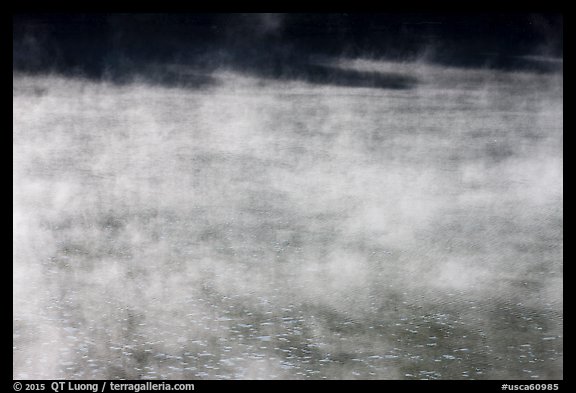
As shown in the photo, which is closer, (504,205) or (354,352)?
(354,352)

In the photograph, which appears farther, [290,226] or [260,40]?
[260,40]

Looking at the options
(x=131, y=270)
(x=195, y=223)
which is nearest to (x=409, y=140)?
(x=195, y=223)

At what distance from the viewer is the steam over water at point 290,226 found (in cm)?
273

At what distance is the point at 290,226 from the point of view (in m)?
3.33

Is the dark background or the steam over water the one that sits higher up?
the dark background

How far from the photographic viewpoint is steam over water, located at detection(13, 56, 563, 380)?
8.97 feet

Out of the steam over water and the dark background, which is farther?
the dark background

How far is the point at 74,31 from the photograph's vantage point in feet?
12.3

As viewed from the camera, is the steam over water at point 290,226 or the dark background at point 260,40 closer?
A: the steam over water at point 290,226

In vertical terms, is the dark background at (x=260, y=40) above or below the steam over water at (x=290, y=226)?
above

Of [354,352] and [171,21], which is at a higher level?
[171,21]

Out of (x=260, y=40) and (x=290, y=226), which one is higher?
(x=260, y=40)

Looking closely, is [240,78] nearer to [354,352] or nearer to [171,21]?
[171,21]
